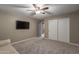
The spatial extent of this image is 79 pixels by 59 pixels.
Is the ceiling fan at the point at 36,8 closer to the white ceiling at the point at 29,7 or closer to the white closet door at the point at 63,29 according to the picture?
the white ceiling at the point at 29,7

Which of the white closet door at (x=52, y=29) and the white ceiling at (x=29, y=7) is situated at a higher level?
the white ceiling at (x=29, y=7)

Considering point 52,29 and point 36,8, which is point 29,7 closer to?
point 36,8

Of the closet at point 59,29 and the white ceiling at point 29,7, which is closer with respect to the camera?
the white ceiling at point 29,7

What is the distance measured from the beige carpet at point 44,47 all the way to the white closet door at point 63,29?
0.28 feet

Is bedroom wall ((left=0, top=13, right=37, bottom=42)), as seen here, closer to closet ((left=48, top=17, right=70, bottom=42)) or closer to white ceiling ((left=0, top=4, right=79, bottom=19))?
white ceiling ((left=0, top=4, right=79, bottom=19))

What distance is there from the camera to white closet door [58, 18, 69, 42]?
146 cm

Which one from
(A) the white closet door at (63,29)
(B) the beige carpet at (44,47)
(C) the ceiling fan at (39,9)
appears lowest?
(B) the beige carpet at (44,47)

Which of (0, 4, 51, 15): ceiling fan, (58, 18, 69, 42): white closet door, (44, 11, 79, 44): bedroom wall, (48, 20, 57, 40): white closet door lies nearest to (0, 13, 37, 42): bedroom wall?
(0, 4, 51, 15): ceiling fan

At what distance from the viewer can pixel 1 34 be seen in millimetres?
1367

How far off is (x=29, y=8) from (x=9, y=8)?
30cm

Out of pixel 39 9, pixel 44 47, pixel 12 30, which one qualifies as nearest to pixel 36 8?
pixel 39 9

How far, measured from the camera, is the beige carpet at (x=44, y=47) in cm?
140

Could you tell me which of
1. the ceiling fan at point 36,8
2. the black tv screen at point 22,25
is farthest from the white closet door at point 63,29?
the black tv screen at point 22,25
